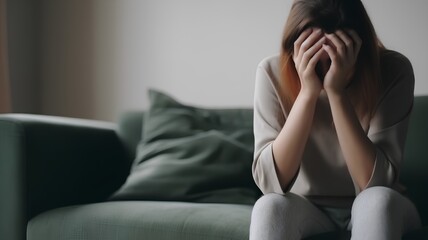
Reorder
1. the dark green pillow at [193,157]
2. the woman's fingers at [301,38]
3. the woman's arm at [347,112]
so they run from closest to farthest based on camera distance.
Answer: the woman's arm at [347,112] < the woman's fingers at [301,38] < the dark green pillow at [193,157]

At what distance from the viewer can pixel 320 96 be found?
1449 mm

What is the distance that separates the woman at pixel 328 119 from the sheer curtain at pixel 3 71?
165 centimetres

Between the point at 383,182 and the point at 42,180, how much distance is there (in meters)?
0.99

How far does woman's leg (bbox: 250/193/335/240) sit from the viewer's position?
1.12 meters

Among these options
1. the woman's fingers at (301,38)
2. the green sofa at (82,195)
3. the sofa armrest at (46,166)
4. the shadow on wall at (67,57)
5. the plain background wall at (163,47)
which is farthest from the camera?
the shadow on wall at (67,57)

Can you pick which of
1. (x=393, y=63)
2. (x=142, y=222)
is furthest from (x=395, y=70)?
(x=142, y=222)

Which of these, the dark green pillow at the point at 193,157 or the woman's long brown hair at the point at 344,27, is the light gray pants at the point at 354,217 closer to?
the woman's long brown hair at the point at 344,27

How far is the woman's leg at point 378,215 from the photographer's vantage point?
42.2 inches

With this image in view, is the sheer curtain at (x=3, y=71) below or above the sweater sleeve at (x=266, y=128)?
below

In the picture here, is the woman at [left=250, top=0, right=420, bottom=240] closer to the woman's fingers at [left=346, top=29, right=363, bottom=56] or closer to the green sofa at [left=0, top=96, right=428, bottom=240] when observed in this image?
the woman's fingers at [left=346, top=29, right=363, bottom=56]

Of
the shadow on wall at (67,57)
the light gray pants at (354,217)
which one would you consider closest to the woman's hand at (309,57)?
the light gray pants at (354,217)

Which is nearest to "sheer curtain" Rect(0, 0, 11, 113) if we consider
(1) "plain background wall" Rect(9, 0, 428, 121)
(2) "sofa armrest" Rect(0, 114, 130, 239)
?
(1) "plain background wall" Rect(9, 0, 428, 121)

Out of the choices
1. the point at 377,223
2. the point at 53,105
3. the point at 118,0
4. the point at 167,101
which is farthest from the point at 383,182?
the point at 53,105

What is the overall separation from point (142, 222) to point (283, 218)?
0.48m
